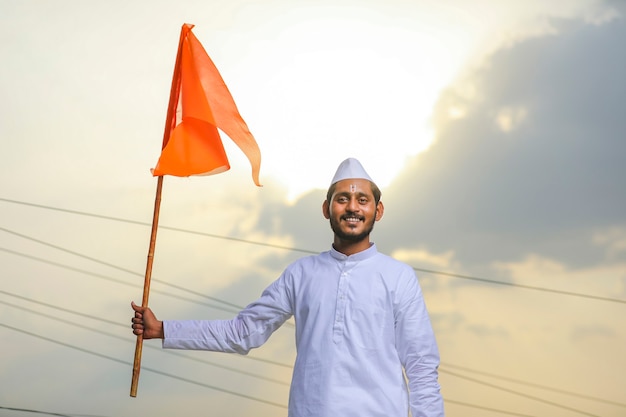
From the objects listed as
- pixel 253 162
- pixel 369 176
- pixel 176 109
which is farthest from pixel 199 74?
pixel 369 176

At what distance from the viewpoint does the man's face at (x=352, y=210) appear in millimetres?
2939

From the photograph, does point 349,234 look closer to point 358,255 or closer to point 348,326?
point 358,255

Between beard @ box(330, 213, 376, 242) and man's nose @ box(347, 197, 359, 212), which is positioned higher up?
man's nose @ box(347, 197, 359, 212)

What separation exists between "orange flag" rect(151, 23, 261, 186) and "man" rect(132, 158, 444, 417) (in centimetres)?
61

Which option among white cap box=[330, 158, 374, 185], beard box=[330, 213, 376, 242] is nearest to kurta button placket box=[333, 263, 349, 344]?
beard box=[330, 213, 376, 242]

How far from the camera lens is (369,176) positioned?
10.2 feet

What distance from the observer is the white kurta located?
2773 mm

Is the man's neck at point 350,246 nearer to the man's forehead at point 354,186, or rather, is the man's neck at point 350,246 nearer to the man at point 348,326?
the man at point 348,326

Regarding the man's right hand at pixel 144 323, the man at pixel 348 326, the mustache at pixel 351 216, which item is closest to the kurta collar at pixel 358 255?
the man at pixel 348 326

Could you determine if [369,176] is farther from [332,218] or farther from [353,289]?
[353,289]

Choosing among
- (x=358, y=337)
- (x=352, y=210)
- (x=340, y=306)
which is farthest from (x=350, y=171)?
(x=358, y=337)

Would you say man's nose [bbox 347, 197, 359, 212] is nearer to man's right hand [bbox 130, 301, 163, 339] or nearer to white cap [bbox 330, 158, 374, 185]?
white cap [bbox 330, 158, 374, 185]

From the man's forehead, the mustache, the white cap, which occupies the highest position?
the white cap

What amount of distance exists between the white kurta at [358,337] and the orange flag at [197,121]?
0.68 meters
